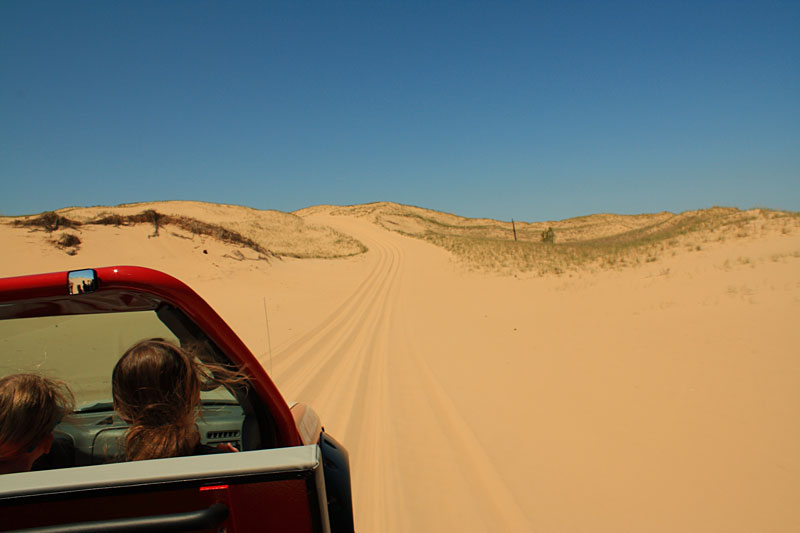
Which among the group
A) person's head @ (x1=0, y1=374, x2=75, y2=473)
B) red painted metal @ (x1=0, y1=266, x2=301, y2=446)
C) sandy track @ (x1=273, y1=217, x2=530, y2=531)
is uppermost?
red painted metal @ (x1=0, y1=266, x2=301, y2=446)

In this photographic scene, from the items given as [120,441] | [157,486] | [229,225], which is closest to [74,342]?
[120,441]

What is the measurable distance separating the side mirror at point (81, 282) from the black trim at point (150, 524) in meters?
0.66

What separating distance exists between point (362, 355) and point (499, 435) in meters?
3.74

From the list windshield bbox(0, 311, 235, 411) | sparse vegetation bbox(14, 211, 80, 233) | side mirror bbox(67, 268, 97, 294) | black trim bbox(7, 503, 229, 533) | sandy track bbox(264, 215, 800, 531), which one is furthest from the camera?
sparse vegetation bbox(14, 211, 80, 233)

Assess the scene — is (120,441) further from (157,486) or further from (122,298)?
(157,486)

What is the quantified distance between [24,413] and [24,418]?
0.02 m

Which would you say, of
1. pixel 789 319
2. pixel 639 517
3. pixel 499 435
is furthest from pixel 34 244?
pixel 789 319

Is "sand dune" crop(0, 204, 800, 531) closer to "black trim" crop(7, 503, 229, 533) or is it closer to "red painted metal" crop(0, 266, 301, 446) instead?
"red painted metal" crop(0, 266, 301, 446)

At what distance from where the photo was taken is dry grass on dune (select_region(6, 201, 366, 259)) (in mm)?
18297

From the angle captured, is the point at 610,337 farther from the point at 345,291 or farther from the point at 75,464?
the point at 345,291

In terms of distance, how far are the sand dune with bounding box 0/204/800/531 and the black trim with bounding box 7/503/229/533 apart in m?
2.54

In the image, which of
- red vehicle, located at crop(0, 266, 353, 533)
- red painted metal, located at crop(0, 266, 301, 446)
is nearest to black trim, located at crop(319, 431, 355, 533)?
red vehicle, located at crop(0, 266, 353, 533)

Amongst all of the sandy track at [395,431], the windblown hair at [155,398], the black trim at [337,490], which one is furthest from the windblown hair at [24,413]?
the sandy track at [395,431]

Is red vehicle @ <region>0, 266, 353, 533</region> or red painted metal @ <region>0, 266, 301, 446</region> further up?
red painted metal @ <region>0, 266, 301, 446</region>
